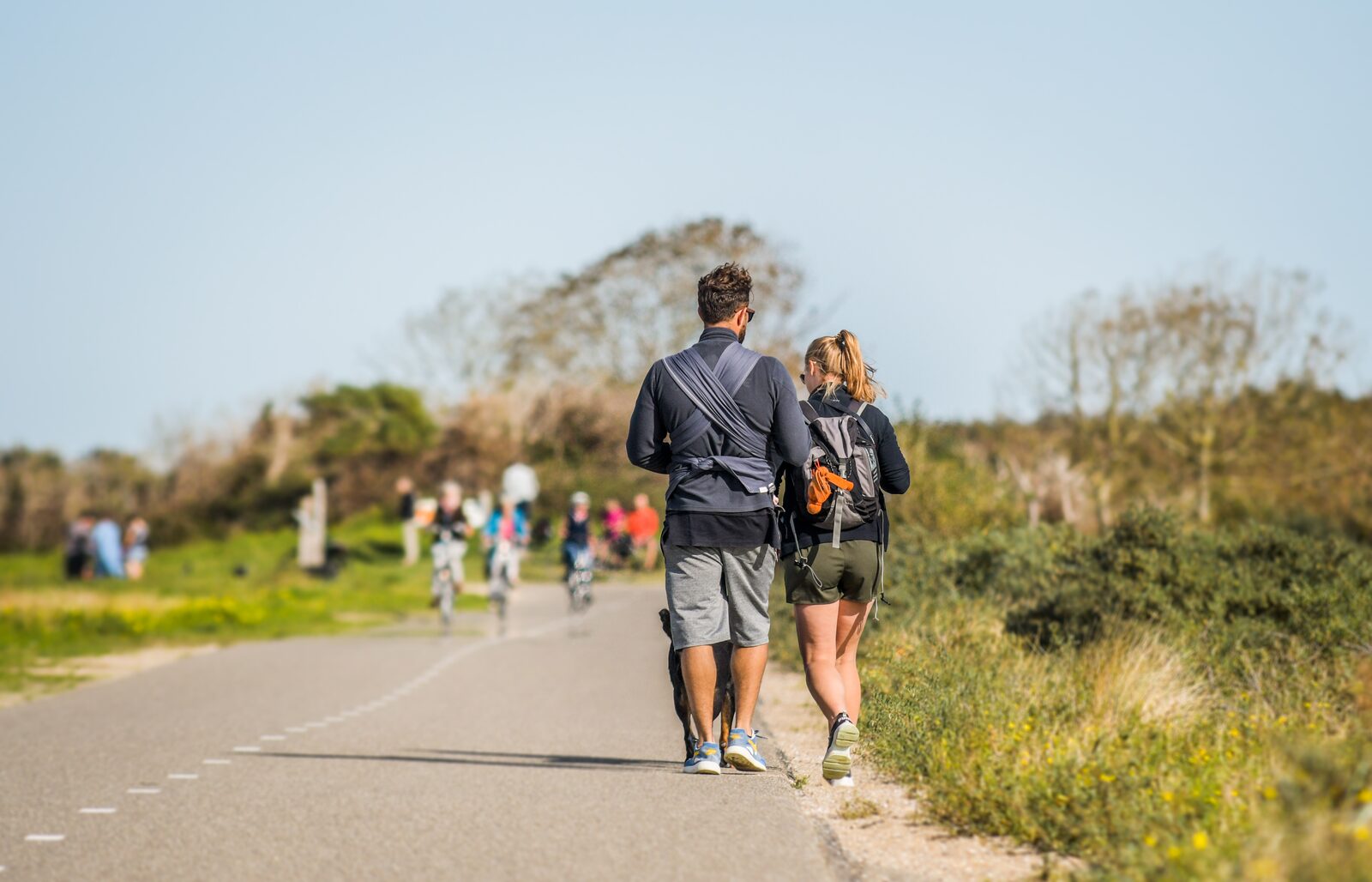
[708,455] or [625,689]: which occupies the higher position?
[708,455]

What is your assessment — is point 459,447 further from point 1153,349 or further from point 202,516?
point 1153,349

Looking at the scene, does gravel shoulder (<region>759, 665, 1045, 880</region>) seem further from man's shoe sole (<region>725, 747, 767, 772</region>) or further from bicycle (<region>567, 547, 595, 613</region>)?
bicycle (<region>567, 547, 595, 613</region>)

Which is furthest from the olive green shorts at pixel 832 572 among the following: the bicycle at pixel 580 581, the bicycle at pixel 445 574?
the bicycle at pixel 580 581

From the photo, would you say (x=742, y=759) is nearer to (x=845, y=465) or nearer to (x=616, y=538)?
(x=845, y=465)

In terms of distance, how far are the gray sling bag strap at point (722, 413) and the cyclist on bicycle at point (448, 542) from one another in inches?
511

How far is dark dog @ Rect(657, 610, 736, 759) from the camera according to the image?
714cm

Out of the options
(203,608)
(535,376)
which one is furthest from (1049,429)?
(203,608)

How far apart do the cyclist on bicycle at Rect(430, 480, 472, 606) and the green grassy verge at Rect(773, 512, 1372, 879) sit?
4.63m

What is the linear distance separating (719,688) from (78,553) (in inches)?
1219

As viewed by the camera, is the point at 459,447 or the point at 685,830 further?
Answer: the point at 459,447

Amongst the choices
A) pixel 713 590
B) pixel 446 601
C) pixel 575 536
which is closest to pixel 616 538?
pixel 575 536

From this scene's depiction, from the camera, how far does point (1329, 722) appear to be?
8.67 meters

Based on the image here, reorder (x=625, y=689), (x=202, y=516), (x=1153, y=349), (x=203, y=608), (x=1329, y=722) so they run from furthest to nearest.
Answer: (x=202, y=516) < (x=1153, y=349) < (x=203, y=608) < (x=625, y=689) < (x=1329, y=722)

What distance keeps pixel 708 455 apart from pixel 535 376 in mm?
46630
